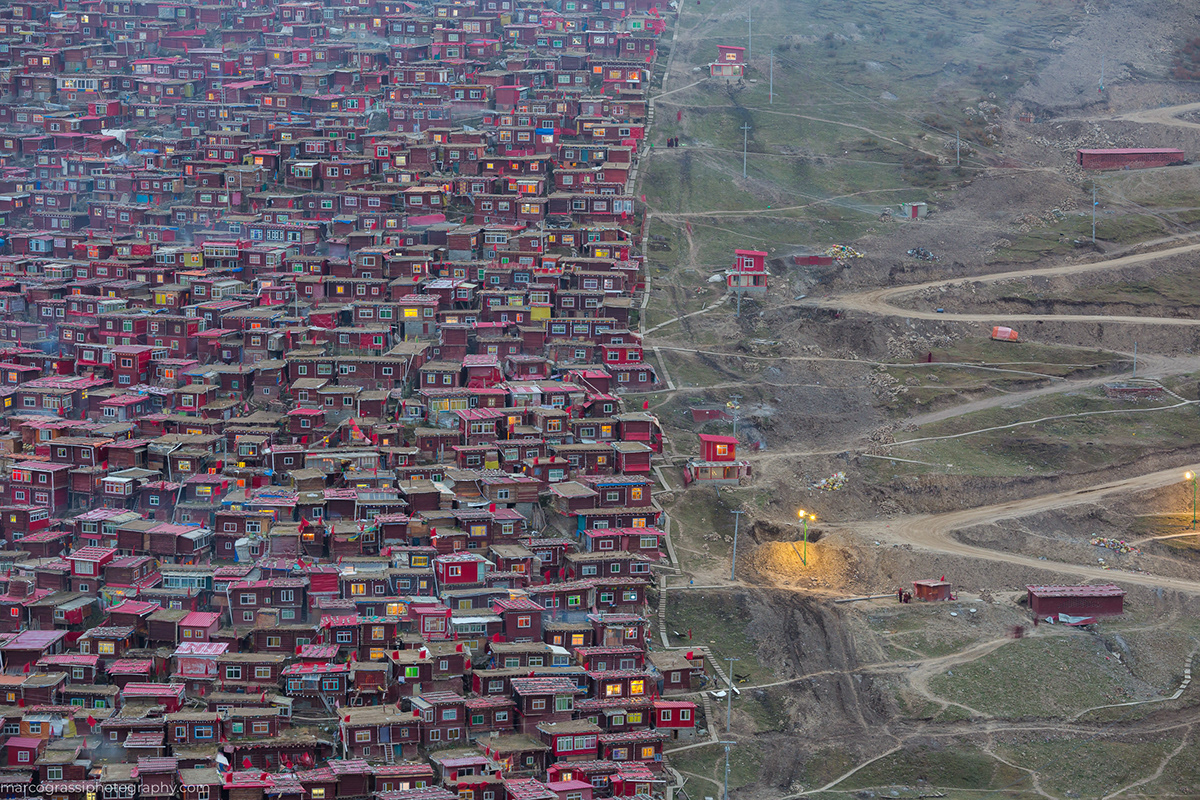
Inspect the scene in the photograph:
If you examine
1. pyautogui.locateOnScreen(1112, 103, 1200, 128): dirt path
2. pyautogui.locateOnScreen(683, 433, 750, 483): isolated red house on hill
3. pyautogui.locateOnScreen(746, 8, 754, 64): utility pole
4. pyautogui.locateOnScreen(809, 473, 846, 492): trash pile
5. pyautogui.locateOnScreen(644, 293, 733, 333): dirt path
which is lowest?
pyautogui.locateOnScreen(809, 473, 846, 492): trash pile

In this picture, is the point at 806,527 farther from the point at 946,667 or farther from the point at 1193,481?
the point at 1193,481

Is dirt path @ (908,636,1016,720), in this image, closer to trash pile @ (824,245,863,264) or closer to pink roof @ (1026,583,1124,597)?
pink roof @ (1026,583,1124,597)

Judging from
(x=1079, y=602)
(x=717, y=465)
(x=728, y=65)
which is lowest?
(x=1079, y=602)

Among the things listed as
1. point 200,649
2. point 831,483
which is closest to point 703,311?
point 831,483

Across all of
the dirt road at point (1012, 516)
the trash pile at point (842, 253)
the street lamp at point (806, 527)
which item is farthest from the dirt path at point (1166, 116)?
the street lamp at point (806, 527)

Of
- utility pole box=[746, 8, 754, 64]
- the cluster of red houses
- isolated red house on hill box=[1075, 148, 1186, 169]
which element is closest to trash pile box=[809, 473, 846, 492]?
the cluster of red houses

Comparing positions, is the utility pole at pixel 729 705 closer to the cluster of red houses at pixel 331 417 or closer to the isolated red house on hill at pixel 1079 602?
the cluster of red houses at pixel 331 417
